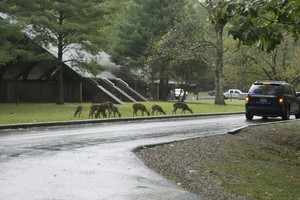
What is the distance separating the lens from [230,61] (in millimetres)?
43250

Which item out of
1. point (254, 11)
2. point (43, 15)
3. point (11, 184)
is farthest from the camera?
point (43, 15)

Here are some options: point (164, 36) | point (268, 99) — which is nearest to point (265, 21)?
point (268, 99)

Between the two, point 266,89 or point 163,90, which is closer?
point 266,89

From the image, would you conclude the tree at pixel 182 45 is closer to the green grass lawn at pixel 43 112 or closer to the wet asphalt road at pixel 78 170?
the green grass lawn at pixel 43 112

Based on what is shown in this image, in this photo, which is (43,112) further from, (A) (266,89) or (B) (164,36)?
(B) (164,36)

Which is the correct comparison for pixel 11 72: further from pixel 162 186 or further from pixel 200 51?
pixel 162 186

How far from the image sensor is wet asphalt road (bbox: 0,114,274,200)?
22.6 ft

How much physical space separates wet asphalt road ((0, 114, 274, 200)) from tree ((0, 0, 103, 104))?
626 inches

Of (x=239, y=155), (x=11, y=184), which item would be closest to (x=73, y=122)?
(x=239, y=155)

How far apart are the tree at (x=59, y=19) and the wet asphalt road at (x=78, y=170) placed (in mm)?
15902

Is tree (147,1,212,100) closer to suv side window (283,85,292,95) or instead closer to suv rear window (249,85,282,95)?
suv side window (283,85,292,95)

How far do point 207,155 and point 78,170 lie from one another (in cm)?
361

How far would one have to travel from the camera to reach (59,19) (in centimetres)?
3156

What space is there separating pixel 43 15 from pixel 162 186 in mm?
23640
